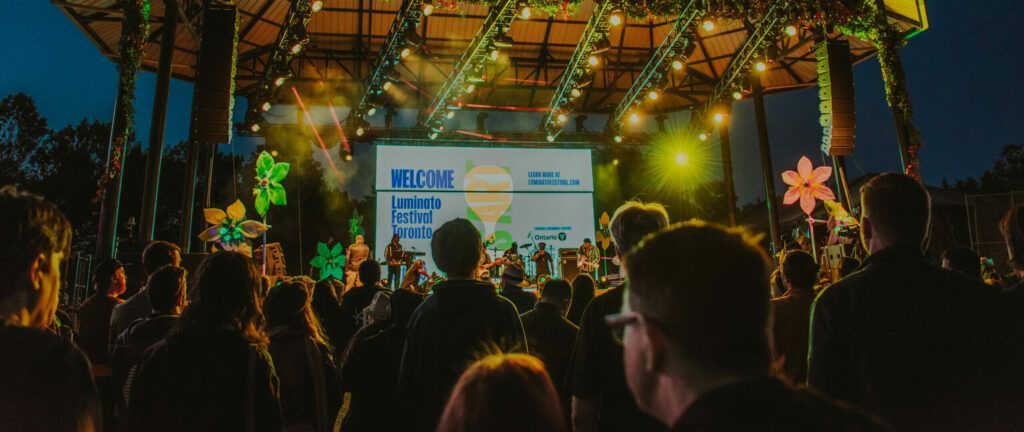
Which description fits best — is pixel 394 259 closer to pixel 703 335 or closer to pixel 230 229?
pixel 230 229

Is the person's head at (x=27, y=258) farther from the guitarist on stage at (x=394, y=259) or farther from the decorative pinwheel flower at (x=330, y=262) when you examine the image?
the decorative pinwheel flower at (x=330, y=262)

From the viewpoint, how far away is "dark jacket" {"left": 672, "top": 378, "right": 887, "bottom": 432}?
750 millimetres

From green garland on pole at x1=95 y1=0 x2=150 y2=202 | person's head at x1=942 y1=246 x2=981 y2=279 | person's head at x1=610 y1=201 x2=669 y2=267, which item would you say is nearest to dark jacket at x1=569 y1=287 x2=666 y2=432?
person's head at x1=610 y1=201 x2=669 y2=267

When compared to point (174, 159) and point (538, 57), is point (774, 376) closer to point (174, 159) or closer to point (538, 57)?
point (538, 57)

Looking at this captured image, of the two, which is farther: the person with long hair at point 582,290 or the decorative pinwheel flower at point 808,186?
the decorative pinwheel flower at point 808,186

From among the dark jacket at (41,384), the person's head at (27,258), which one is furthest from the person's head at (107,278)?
the dark jacket at (41,384)

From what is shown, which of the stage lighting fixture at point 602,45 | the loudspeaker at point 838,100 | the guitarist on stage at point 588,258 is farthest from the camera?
the guitarist on stage at point 588,258

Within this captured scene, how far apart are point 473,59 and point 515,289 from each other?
869 centimetres

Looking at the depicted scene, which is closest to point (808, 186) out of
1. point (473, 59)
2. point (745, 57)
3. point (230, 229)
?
point (745, 57)

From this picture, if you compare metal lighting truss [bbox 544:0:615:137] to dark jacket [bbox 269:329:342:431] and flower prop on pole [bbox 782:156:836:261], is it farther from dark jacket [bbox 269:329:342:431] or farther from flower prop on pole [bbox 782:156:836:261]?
dark jacket [bbox 269:329:342:431]

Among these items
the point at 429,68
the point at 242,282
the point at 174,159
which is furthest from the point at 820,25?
the point at 174,159

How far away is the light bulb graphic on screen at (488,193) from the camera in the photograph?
14.9 meters

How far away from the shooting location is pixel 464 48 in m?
14.5

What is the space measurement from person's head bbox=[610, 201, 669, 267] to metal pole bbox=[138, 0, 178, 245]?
6.93m
